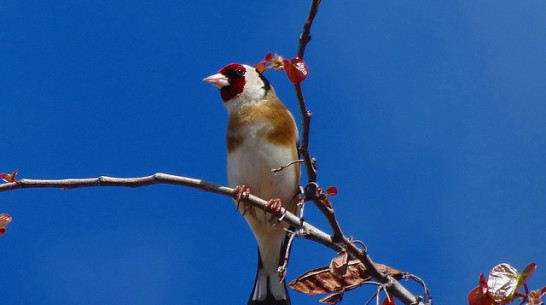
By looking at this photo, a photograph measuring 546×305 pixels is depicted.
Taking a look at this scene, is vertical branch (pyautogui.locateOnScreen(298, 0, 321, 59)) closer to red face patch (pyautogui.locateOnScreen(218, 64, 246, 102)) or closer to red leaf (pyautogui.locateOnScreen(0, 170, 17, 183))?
red leaf (pyautogui.locateOnScreen(0, 170, 17, 183))

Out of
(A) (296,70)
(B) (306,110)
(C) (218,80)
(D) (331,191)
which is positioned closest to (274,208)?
(D) (331,191)

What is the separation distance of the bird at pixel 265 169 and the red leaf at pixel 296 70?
1.85 meters

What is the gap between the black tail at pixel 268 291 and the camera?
476 centimetres

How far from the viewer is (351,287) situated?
329cm

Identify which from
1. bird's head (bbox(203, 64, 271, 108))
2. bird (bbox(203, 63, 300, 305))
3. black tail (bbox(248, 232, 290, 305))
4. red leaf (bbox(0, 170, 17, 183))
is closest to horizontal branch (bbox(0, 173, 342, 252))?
red leaf (bbox(0, 170, 17, 183))

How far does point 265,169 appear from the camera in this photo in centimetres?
466

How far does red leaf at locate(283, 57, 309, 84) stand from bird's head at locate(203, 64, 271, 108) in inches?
93.7

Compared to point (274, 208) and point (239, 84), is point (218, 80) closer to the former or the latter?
point (239, 84)

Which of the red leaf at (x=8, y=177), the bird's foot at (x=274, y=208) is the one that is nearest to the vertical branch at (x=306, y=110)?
the bird's foot at (x=274, y=208)

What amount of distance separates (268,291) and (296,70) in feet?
7.87

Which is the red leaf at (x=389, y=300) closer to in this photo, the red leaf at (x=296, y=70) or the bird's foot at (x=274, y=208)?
the bird's foot at (x=274, y=208)

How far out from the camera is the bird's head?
17.1ft

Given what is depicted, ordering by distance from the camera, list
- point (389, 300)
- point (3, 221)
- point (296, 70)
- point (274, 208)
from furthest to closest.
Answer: point (274, 208) → point (3, 221) → point (389, 300) → point (296, 70)

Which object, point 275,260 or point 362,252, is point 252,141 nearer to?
point 275,260
